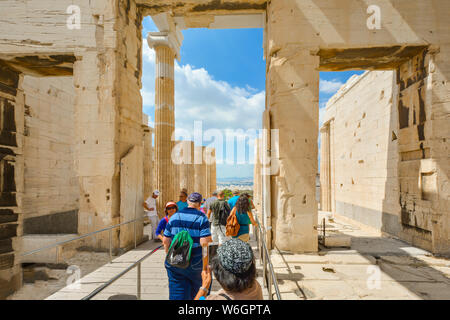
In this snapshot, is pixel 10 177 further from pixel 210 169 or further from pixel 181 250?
pixel 210 169

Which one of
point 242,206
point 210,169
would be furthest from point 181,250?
point 210,169

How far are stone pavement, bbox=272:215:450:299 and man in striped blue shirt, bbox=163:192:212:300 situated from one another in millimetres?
1751

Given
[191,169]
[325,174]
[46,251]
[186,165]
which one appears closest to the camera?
[46,251]

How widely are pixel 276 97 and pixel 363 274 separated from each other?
430cm

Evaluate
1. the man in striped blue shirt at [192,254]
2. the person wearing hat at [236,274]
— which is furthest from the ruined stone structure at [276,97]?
the person wearing hat at [236,274]

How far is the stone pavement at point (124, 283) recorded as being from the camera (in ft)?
12.1

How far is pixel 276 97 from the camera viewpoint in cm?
563

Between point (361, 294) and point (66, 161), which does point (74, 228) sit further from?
point (361, 294)

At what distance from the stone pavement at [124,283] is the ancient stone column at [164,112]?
5553 millimetres

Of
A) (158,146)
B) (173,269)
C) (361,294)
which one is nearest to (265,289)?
(361,294)

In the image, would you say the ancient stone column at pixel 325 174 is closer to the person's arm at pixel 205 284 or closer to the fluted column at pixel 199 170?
the fluted column at pixel 199 170

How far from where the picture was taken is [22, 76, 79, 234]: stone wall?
7.67 m
